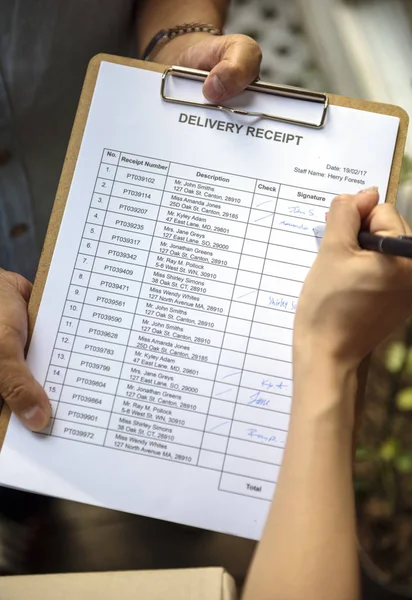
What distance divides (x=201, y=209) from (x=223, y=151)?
0.06 m

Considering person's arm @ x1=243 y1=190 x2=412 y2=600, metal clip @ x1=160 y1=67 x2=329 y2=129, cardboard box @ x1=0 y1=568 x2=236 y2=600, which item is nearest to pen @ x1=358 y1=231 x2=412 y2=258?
person's arm @ x1=243 y1=190 x2=412 y2=600

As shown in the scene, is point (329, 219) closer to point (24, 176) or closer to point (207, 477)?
point (207, 477)

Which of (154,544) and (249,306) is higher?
(249,306)

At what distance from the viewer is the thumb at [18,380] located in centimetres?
51

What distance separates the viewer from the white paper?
51 cm

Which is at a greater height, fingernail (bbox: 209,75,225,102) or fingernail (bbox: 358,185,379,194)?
fingernail (bbox: 209,75,225,102)

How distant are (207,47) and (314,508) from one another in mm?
445

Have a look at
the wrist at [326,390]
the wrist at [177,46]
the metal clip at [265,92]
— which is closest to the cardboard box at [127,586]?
the wrist at [326,390]

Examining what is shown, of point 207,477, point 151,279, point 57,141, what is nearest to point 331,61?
point 57,141

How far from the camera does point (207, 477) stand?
51 cm

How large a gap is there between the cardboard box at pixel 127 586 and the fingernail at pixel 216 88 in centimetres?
42
